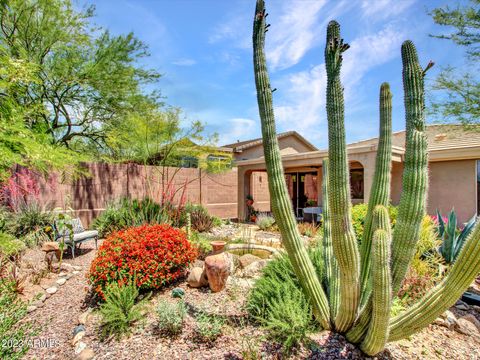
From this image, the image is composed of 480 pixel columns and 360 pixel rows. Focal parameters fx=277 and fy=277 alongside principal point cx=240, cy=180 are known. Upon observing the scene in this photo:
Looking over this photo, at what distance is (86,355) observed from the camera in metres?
3.18

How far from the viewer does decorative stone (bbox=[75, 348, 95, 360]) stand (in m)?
3.15

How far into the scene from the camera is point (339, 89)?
276cm

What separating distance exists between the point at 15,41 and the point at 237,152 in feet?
41.3

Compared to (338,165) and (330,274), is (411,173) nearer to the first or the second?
(338,165)

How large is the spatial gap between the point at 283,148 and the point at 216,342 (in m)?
18.1

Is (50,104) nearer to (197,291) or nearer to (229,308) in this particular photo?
(197,291)

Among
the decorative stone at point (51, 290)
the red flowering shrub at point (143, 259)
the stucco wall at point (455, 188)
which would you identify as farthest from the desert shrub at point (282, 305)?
the stucco wall at point (455, 188)

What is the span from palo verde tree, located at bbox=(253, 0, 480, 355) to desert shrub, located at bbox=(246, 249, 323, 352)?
0.46m

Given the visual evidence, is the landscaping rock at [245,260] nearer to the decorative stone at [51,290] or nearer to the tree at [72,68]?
the decorative stone at [51,290]

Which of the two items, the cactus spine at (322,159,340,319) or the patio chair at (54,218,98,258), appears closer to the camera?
the cactus spine at (322,159,340,319)

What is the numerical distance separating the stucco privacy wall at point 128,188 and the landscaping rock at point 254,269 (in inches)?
255

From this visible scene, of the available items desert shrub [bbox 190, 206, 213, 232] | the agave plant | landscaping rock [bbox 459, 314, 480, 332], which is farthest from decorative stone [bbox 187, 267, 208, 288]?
desert shrub [bbox 190, 206, 213, 232]

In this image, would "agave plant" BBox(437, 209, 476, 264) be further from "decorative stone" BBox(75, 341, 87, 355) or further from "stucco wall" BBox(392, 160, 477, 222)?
"decorative stone" BBox(75, 341, 87, 355)

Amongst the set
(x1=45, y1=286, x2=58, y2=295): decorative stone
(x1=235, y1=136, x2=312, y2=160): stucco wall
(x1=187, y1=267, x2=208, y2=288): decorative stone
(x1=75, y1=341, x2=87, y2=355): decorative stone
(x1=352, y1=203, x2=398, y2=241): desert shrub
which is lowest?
(x1=75, y1=341, x2=87, y2=355): decorative stone
